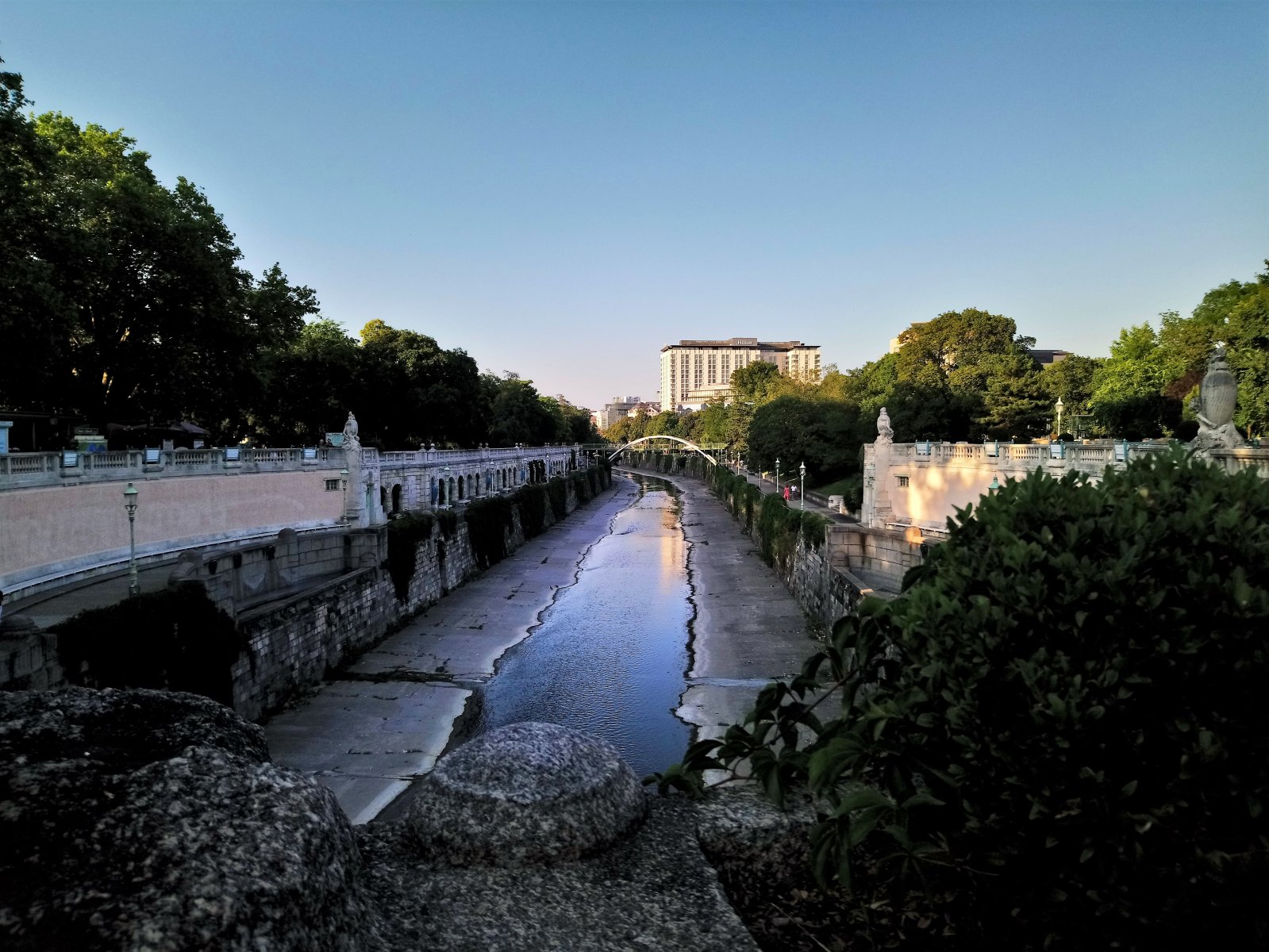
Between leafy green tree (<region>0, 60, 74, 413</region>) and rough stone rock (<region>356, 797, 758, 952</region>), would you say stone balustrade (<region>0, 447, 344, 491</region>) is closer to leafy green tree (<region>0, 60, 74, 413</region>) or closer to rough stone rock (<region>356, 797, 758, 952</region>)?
leafy green tree (<region>0, 60, 74, 413</region>)

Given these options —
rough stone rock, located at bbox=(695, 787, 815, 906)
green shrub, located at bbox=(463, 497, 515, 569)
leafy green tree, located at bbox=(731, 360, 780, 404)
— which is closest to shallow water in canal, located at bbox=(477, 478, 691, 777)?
rough stone rock, located at bbox=(695, 787, 815, 906)

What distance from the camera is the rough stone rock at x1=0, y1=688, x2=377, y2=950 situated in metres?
3.84

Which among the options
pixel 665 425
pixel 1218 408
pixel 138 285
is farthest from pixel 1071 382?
pixel 665 425

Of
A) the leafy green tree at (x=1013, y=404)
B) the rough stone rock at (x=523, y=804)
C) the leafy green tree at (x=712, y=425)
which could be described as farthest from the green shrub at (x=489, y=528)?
the leafy green tree at (x=712, y=425)

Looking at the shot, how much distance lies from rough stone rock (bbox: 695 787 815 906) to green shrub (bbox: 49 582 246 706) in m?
10.7

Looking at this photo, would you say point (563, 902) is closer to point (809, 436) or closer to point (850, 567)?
point (850, 567)

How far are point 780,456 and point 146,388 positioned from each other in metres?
46.3

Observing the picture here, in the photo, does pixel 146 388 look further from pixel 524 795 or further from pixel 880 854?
pixel 880 854

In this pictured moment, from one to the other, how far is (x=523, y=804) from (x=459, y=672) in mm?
15510

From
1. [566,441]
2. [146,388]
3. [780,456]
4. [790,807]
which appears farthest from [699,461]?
[790,807]

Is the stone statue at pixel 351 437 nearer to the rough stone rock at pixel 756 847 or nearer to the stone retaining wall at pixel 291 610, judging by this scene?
the stone retaining wall at pixel 291 610

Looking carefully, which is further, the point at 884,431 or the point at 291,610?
the point at 884,431

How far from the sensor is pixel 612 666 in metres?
22.3

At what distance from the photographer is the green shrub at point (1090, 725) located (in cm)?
430
